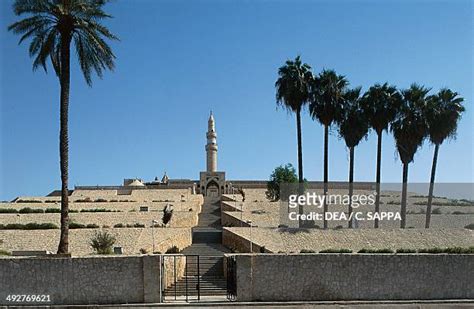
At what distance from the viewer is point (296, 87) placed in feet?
110

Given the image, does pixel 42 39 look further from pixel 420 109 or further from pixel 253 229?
pixel 420 109

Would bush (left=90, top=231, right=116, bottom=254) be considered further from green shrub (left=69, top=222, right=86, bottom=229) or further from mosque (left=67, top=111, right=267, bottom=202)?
mosque (left=67, top=111, right=267, bottom=202)

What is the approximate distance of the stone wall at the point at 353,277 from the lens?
16.5 meters

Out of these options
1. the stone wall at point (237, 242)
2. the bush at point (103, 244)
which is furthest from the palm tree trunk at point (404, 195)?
the bush at point (103, 244)

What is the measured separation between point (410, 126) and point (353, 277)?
19.2 m

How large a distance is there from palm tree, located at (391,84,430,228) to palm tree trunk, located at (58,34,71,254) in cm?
2190

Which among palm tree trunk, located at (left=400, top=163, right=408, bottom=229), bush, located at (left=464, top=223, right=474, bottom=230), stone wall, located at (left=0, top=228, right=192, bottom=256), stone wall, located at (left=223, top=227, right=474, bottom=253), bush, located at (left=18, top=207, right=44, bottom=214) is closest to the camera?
stone wall, located at (left=0, top=228, right=192, bottom=256)

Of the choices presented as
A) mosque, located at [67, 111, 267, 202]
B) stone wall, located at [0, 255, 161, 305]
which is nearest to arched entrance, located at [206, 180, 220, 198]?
mosque, located at [67, 111, 267, 202]

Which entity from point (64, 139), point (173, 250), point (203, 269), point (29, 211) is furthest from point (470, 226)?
point (29, 211)

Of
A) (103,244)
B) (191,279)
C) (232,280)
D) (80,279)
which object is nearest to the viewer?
(80,279)

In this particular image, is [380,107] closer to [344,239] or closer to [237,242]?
[344,239]

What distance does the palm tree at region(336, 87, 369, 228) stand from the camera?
33.9 m

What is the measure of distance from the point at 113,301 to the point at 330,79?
22726 millimetres

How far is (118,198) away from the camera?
5306cm
